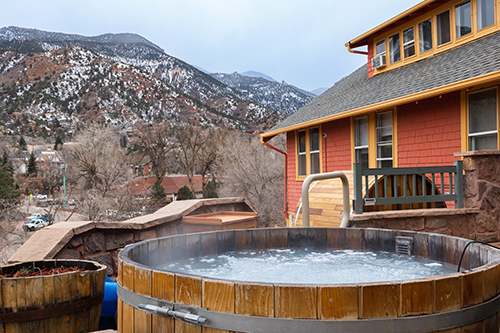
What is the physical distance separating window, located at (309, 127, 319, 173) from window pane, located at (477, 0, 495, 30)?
448 cm

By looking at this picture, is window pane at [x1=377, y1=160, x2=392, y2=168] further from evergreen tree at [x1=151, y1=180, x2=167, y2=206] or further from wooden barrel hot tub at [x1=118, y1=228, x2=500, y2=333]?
evergreen tree at [x1=151, y1=180, x2=167, y2=206]

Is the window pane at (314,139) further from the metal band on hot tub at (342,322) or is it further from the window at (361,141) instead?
the metal band on hot tub at (342,322)

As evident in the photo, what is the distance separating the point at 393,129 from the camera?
783 centimetres

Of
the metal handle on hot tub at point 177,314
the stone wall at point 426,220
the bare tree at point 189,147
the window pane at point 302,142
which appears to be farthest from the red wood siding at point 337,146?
the bare tree at point 189,147

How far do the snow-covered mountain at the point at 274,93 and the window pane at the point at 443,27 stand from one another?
99.8 m

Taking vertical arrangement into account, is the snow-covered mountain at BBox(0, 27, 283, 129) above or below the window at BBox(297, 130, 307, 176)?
above

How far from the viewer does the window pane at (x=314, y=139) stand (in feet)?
34.1

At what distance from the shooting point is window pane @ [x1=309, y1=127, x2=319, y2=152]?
1041 cm

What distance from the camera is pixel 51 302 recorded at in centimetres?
188

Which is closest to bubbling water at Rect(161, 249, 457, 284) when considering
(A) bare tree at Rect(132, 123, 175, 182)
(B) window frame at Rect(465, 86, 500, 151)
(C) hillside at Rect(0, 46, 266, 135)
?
(B) window frame at Rect(465, 86, 500, 151)

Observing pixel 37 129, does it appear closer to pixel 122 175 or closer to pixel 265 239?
pixel 122 175

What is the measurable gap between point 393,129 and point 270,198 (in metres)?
11.4

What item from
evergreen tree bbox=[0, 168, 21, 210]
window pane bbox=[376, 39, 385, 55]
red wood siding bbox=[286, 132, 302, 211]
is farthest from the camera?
evergreen tree bbox=[0, 168, 21, 210]

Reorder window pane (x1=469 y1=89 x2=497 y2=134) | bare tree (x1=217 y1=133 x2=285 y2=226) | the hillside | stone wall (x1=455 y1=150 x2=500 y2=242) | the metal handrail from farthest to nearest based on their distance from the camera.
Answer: the hillside → bare tree (x1=217 y1=133 x2=285 y2=226) → window pane (x1=469 y1=89 x2=497 y2=134) → stone wall (x1=455 y1=150 x2=500 y2=242) → the metal handrail
